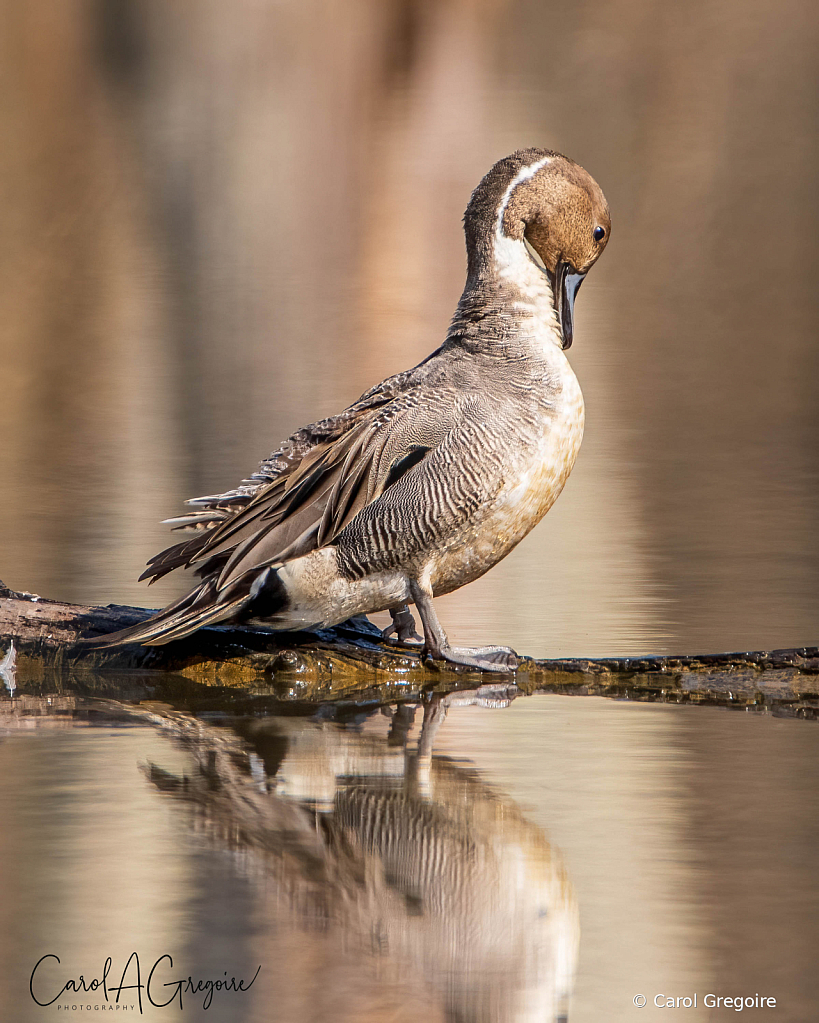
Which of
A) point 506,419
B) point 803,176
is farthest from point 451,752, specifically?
point 803,176

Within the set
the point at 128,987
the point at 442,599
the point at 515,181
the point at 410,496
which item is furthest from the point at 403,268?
the point at 128,987

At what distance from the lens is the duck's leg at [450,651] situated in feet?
24.6

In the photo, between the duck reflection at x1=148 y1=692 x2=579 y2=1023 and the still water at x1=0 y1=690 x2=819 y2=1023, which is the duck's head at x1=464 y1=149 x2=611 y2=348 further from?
the duck reflection at x1=148 y1=692 x2=579 y2=1023

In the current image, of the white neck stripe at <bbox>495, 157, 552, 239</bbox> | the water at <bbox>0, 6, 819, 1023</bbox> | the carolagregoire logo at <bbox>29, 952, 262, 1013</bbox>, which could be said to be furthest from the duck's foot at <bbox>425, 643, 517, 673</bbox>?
the carolagregoire logo at <bbox>29, 952, 262, 1013</bbox>

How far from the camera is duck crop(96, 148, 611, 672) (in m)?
7.43

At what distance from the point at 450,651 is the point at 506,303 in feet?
5.27

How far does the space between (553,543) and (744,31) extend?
41.9 metres

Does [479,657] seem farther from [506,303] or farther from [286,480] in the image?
[506,303]

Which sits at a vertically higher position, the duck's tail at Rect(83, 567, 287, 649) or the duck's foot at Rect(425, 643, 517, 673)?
the duck's tail at Rect(83, 567, 287, 649)

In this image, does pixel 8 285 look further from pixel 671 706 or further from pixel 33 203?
pixel 671 706

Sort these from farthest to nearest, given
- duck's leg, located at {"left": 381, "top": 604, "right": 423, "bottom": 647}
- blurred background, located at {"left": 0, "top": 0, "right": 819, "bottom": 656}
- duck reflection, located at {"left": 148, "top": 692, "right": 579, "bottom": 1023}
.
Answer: blurred background, located at {"left": 0, "top": 0, "right": 819, "bottom": 656}, duck's leg, located at {"left": 381, "top": 604, "right": 423, "bottom": 647}, duck reflection, located at {"left": 148, "top": 692, "right": 579, "bottom": 1023}

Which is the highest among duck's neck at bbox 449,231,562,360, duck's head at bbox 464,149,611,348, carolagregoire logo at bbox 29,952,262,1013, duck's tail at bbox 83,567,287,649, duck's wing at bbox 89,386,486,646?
duck's head at bbox 464,149,611,348

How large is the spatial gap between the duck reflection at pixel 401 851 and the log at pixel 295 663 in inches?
24.9

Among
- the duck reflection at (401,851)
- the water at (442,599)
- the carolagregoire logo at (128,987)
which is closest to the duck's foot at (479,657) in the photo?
the water at (442,599)
